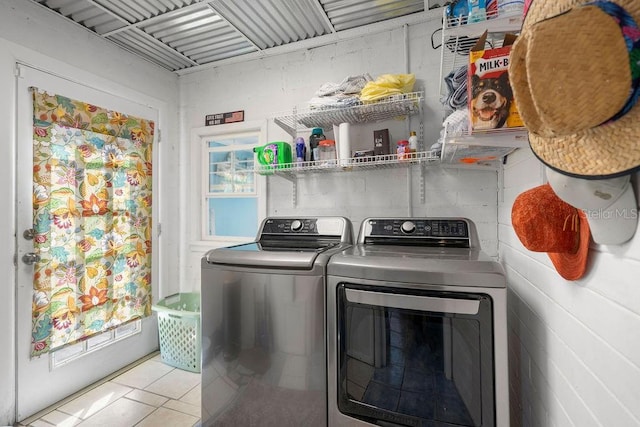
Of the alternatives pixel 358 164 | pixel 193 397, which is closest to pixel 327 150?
pixel 358 164

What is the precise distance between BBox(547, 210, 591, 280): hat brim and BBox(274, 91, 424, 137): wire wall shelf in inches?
47.6

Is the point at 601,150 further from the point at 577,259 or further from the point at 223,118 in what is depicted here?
the point at 223,118

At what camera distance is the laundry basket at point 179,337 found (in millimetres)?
2311

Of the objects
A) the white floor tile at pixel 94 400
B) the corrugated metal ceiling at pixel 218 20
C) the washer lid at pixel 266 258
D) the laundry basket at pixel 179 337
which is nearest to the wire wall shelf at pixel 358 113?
the corrugated metal ceiling at pixel 218 20

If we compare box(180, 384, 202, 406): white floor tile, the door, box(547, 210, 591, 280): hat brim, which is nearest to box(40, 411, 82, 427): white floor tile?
the door

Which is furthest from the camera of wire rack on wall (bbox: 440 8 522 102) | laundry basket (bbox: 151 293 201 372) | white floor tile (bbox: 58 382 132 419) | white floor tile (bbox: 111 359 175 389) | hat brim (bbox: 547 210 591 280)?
laundry basket (bbox: 151 293 201 372)

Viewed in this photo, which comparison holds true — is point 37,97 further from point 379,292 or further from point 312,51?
point 379,292

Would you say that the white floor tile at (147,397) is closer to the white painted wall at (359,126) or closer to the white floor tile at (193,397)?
the white floor tile at (193,397)

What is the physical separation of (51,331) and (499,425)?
2.53 meters

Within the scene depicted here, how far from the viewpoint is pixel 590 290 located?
77cm

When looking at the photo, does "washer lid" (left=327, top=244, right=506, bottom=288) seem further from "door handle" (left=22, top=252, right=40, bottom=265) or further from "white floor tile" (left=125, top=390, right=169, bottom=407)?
"door handle" (left=22, top=252, right=40, bottom=265)

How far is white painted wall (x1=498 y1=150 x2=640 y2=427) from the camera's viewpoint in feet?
2.02

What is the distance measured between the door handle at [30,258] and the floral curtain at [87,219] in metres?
0.03

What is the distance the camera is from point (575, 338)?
0.84 meters
